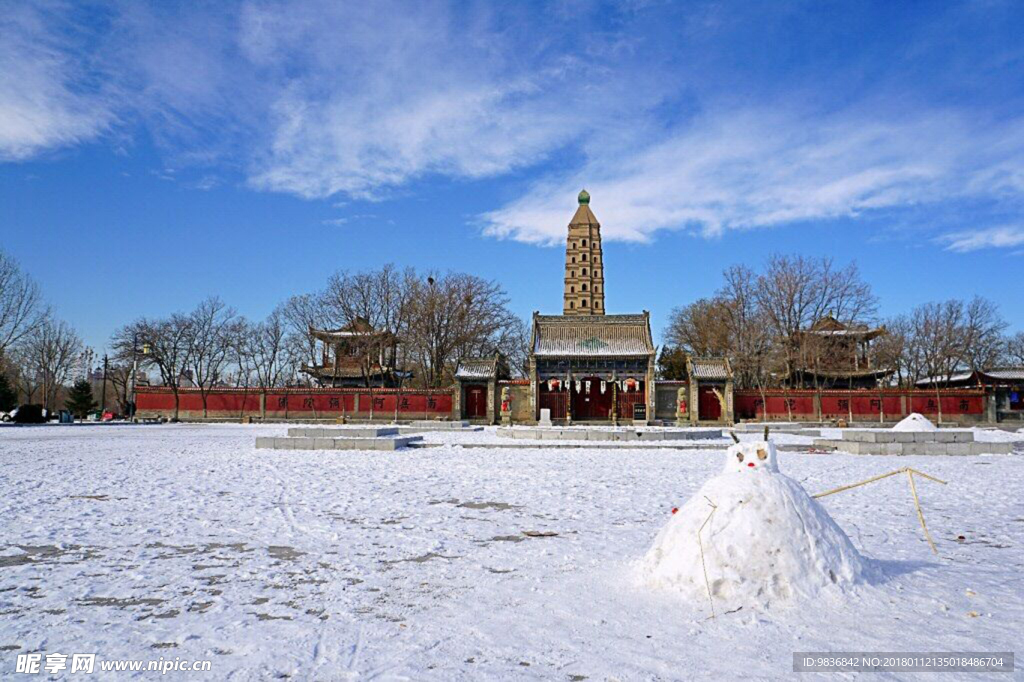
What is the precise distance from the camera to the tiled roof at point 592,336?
46.5 meters

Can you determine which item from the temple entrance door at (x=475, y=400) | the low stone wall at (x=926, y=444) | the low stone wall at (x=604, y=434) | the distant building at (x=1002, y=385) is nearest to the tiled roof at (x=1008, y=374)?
the distant building at (x=1002, y=385)

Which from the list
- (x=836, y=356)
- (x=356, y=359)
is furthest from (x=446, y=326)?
(x=836, y=356)

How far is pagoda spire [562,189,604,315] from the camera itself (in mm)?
81812

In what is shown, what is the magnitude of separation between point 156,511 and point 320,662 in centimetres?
665

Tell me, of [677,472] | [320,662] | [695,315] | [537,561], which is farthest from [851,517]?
[695,315]

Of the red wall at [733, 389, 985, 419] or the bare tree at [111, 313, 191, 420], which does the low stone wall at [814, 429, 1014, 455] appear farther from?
the bare tree at [111, 313, 191, 420]

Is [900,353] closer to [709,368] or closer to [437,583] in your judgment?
[709,368]

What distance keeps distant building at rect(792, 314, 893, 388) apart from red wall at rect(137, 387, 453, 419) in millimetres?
25094

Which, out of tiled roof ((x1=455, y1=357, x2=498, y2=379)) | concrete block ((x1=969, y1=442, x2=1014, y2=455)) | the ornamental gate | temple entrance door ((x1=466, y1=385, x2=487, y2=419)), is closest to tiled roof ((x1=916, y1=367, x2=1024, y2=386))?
the ornamental gate

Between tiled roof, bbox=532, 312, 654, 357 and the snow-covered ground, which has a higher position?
tiled roof, bbox=532, 312, 654, 357

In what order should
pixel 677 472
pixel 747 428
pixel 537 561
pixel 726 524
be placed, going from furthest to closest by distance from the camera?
pixel 747 428, pixel 677 472, pixel 537 561, pixel 726 524

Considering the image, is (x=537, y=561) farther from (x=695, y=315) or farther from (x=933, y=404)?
(x=695, y=315)

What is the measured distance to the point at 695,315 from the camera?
67.1 m

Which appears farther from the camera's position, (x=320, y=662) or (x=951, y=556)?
(x=951, y=556)
